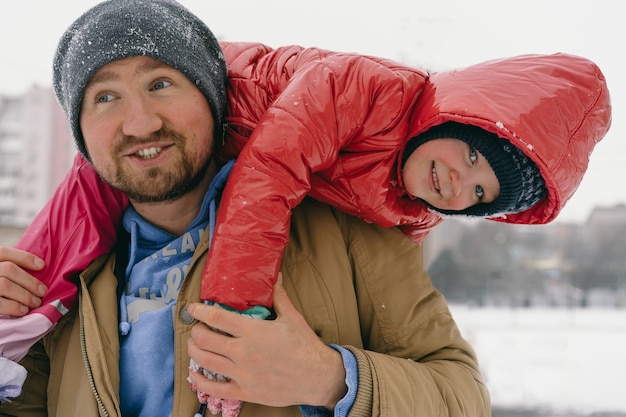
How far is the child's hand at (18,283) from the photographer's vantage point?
4.17 feet

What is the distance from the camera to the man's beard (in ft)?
4.29

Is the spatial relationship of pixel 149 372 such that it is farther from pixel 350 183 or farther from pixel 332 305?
pixel 350 183

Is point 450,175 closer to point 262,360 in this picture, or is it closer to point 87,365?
point 262,360

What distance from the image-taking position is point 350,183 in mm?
1328

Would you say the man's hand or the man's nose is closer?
the man's hand

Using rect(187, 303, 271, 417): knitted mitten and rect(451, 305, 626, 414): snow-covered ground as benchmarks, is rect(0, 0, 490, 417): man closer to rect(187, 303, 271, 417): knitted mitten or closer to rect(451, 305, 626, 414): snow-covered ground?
rect(187, 303, 271, 417): knitted mitten

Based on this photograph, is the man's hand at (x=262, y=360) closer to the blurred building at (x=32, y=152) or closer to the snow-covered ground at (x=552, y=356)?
the snow-covered ground at (x=552, y=356)

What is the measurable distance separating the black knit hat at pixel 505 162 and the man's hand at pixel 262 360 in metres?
0.56

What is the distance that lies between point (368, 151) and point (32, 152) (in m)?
31.7

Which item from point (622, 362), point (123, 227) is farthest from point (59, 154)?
point (123, 227)

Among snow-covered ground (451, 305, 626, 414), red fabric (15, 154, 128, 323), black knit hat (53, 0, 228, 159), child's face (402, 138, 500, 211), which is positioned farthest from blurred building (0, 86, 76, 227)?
child's face (402, 138, 500, 211)

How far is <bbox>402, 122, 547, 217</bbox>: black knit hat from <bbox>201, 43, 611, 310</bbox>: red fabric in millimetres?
42

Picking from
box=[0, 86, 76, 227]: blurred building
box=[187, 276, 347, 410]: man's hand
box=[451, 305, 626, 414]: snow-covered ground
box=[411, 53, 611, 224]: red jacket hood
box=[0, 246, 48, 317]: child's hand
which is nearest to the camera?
box=[187, 276, 347, 410]: man's hand

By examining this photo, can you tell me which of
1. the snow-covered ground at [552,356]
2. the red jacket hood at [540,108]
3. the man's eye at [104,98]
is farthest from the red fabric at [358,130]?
the snow-covered ground at [552,356]
